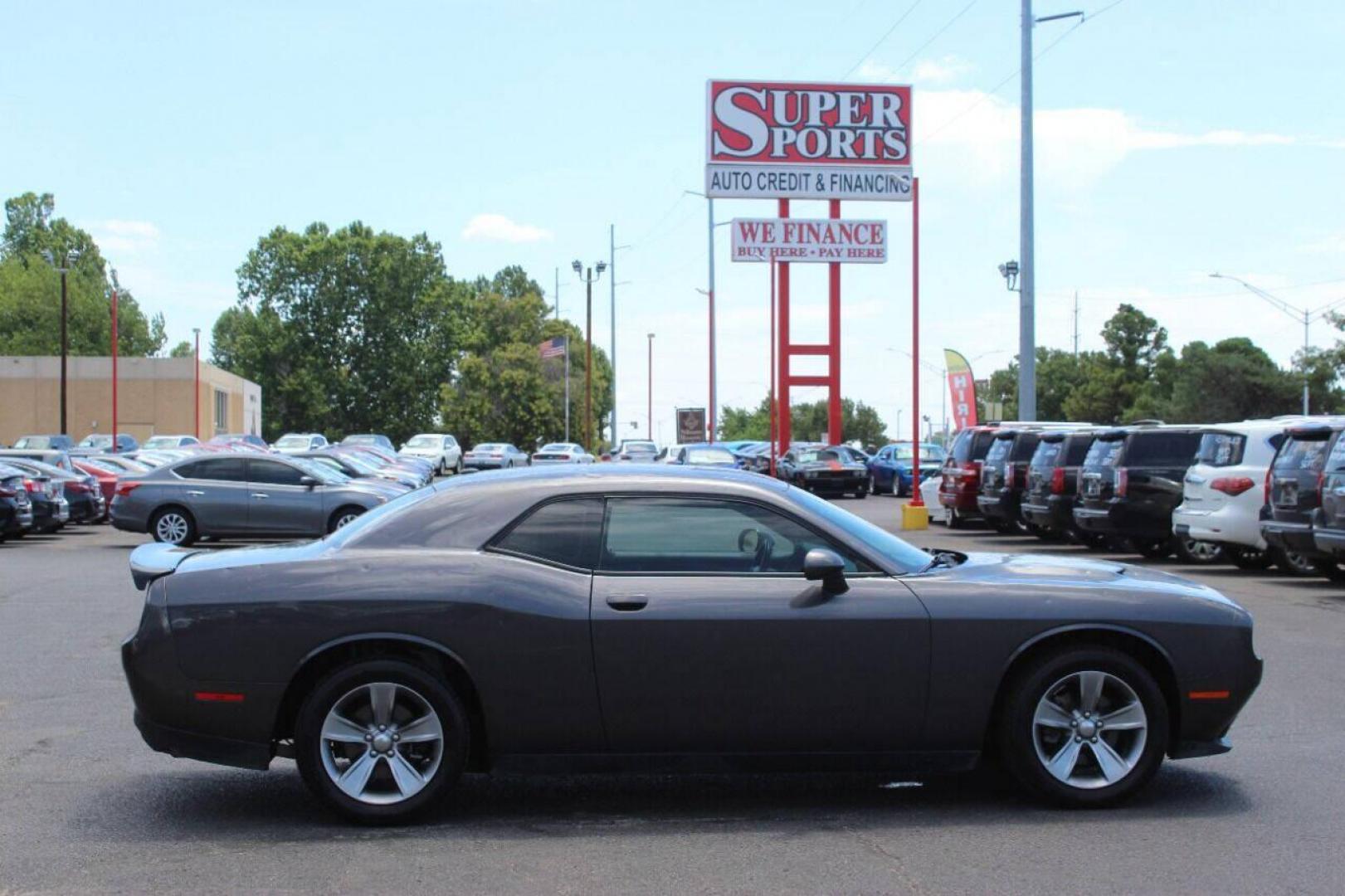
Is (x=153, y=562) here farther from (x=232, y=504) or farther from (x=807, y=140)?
(x=807, y=140)

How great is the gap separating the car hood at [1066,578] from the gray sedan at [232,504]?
1572 cm

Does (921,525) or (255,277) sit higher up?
(255,277)

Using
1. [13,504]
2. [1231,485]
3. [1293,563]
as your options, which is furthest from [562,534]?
[13,504]

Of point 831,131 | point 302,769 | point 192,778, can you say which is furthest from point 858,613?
point 831,131

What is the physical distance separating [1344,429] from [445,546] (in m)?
11.3

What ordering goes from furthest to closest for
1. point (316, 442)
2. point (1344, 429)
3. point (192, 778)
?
point (316, 442) < point (1344, 429) < point (192, 778)

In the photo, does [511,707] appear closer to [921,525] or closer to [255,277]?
[921,525]

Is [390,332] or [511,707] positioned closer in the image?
[511,707]

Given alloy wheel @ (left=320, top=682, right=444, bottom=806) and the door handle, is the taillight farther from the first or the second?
alloy wheel @ (left=320, top=682, right=444, bottom=806)

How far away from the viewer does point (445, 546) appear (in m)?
6.05

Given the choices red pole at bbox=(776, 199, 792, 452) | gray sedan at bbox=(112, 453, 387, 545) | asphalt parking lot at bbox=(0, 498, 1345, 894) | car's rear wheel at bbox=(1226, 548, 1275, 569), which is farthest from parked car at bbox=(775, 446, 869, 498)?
asphalt parking lot at bbox=(0, 498, 1345, 894)

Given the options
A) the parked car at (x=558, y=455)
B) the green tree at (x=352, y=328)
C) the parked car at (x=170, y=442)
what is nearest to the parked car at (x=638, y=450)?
the parked car at (x=558, y=455)

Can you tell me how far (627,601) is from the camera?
5.89m

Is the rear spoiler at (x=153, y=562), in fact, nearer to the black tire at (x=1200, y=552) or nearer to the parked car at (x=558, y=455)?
the black tire at (x=1200, y=552)
